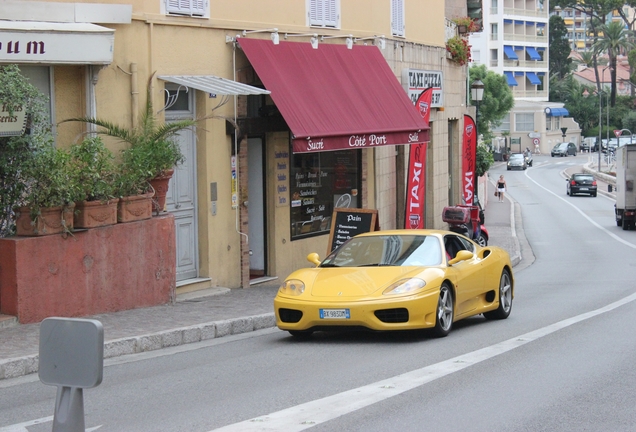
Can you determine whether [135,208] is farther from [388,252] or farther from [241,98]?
[241,98]

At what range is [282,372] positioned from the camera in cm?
923

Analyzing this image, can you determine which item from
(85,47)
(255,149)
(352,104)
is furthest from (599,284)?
(85,47)

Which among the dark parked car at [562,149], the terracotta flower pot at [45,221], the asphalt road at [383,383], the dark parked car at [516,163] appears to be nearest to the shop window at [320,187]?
the asphalt road at [383,383]

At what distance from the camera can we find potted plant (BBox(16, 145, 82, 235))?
11.7m

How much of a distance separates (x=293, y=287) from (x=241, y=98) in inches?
254

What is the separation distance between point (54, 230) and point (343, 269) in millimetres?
3608

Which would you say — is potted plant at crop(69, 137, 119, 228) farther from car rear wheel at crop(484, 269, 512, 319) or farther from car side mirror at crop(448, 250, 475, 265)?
car rear wheel at crop(484, 269, 512, 319)

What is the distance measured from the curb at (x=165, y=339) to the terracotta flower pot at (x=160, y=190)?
90.2 inches

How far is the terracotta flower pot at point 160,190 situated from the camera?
13.9 meters

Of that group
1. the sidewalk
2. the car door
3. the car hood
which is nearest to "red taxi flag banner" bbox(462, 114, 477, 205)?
the sidewalk

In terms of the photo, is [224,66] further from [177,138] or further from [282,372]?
[282,372]

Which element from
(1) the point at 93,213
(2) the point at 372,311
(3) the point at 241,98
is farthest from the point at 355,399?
(3) the point at 241,98

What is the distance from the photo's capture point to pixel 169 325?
12023 millimetres

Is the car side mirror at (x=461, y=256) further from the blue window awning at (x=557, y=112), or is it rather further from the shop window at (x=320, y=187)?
the blue window awning at (x=557, y=112)
